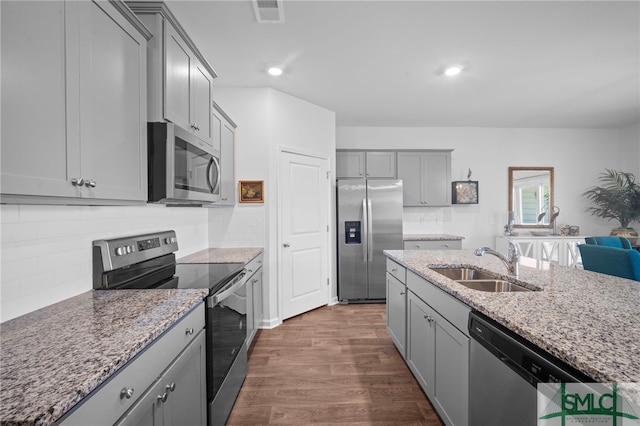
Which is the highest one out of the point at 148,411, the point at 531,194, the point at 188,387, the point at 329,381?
the point at 531,194

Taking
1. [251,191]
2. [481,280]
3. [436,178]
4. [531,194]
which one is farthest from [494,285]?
[531,194]

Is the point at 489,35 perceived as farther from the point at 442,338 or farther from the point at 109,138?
the point at 109,138

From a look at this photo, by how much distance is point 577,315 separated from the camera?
108 centimetres

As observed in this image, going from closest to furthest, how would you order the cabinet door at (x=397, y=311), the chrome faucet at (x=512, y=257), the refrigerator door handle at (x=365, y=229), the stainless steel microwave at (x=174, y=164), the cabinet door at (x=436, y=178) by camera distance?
the stainless steel microwave at (x=174, y=164)
the chrome faucet at (x=512, y=257)
the cabinet door at (x=397, y=311)
the refrigerator door handle at (x=365, y=229)
the cabinet door at (x=436, y=178)

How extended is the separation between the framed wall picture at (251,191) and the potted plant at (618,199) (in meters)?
5.59

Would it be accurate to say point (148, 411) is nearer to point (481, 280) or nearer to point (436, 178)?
point (481, 280)

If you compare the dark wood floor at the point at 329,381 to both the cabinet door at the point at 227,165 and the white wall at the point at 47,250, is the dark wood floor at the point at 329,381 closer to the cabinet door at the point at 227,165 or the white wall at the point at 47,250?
the white wall at the point at 47,250

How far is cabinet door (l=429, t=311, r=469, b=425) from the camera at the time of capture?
56.0 inches

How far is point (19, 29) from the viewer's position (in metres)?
0.87

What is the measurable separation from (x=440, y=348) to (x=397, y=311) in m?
0.84

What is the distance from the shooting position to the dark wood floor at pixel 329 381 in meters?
1.88

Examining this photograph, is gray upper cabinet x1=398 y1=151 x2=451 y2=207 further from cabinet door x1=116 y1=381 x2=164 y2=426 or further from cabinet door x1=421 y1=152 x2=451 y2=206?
cabinet door x1=116 y1=381 x2=164 y2=426

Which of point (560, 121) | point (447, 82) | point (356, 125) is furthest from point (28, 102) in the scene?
point (560, 121)

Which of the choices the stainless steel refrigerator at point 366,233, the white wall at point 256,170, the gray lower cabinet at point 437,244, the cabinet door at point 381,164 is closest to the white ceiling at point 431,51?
the white wall at point 256,170
